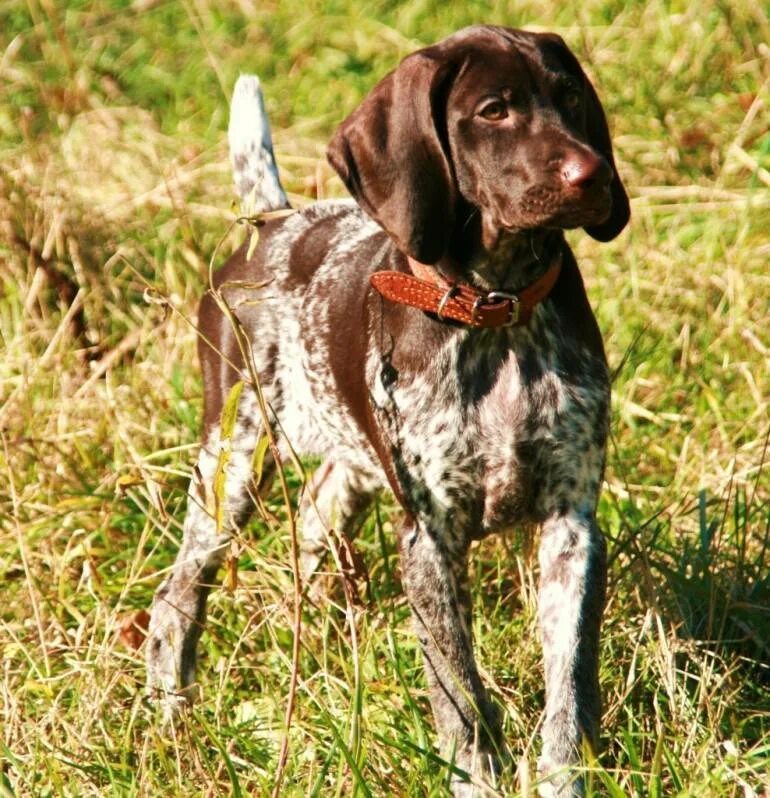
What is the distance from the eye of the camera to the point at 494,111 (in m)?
3.60

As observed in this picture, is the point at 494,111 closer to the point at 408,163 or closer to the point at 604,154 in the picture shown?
the point at 408,163

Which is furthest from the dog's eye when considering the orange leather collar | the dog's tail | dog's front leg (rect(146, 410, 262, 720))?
the dog's tail

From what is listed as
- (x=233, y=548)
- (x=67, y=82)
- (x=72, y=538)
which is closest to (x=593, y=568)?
(x=233, y=548)

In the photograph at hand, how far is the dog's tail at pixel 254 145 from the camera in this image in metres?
4.93

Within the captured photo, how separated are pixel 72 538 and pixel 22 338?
1.27m

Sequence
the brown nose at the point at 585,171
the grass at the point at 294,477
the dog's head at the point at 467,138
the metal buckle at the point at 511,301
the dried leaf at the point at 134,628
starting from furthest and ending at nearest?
the dried leaf at the point at 134,628 < the grass at the point at 294,477 < the metal buckle at the point at 511,301 < the dog's head at the point at 467,138 < the brown nose at the point at 585,171

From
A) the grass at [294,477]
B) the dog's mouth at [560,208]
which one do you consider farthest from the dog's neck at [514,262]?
the grass at [294,477]

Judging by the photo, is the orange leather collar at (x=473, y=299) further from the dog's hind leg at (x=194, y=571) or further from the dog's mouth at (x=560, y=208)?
the dog's hind leg at (x=194, y=571)

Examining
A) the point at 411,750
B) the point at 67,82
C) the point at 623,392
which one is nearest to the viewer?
the point at 411,750

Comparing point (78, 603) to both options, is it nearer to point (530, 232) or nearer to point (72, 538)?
point (72, 538)

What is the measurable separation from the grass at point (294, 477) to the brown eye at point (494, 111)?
33.3 inches

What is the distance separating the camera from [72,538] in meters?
4.96

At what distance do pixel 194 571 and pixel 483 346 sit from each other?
132 centimetres

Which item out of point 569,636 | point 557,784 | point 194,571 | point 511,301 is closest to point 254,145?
point 194,571
